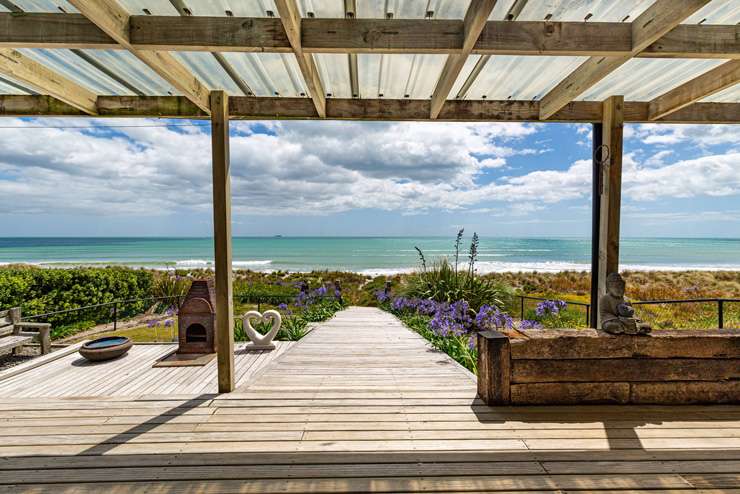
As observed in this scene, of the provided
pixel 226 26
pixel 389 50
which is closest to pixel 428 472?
pixel 389 50

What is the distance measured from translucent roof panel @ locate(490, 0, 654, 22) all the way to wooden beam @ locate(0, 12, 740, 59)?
52 mm

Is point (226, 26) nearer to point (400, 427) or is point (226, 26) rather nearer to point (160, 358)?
point (400, 427)

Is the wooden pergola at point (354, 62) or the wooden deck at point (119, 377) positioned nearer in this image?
the wooden pergola at point (354, 62)

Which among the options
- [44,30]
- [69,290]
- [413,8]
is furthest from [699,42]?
[69,290]

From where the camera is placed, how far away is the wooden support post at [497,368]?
272 centimetres

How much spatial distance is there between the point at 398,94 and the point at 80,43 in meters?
2.33

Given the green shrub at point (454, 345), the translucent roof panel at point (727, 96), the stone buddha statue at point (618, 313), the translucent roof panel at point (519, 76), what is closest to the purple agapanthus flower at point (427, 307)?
the green shrub at point (454, 345)

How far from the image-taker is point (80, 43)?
2.00 metres

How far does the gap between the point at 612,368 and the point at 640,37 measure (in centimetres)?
241

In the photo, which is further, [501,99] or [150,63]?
[501,99]

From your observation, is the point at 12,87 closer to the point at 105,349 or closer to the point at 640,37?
the point at 105,349

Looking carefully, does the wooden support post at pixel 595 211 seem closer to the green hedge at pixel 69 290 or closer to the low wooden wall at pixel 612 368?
the low wooden wall at pixel 612 368

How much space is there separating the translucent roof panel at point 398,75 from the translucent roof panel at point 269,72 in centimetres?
56

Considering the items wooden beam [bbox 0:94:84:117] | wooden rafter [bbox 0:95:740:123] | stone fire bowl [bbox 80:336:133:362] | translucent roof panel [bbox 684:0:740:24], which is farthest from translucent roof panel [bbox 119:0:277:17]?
stone fire bowl [bbox 80:336:133:362]
